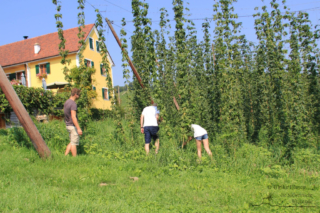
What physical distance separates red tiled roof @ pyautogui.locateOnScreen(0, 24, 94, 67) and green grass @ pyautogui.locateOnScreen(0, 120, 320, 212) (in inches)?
853

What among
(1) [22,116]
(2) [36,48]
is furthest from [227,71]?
(2) [36,48]

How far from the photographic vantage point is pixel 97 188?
4.87 metres

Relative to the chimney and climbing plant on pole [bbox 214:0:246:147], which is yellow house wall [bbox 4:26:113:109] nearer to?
the chimney

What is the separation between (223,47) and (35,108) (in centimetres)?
1147

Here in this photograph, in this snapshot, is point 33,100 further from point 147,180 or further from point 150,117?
point 147,180

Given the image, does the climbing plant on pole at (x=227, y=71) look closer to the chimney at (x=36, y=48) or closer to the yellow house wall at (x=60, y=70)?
the yellow house wall at (x=60, y=70)

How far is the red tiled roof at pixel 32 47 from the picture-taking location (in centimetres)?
2823

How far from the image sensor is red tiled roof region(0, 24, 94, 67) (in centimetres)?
2823

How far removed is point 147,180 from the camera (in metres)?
5.62

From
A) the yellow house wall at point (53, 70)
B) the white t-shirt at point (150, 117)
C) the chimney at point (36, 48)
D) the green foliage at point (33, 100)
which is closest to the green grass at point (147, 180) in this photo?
the white t-shirt at point (150, 117)

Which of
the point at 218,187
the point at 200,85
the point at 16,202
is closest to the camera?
the point at 16,202

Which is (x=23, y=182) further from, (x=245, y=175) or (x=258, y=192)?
(x=245, y=175)

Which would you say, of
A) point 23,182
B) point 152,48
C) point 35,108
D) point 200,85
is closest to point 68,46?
point 35,108

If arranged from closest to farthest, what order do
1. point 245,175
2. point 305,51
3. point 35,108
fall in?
point 245,175, point 305,51, point 35,108
